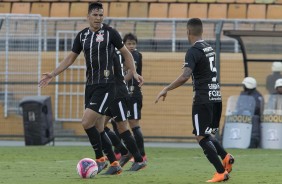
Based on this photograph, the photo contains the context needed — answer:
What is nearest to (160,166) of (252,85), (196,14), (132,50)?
(132,50)

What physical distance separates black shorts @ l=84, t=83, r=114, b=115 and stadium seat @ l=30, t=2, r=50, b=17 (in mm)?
14205

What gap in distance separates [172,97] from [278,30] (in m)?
2.99

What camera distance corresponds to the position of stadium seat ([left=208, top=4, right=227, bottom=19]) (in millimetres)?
26859

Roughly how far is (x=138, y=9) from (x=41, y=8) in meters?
2.69

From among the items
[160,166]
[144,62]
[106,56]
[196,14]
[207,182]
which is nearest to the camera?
[207,182]

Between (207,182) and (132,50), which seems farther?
(132,50)

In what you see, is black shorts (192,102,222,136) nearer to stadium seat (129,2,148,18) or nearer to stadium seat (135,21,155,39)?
stadium seat (135,21,155,39)

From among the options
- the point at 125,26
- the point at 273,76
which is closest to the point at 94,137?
the point at 273,76

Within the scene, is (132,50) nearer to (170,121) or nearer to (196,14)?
(170,121)

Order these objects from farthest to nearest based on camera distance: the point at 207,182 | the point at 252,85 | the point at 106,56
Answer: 1. the point at 252,85
2. the point at 106,56
3. the point at 207,182

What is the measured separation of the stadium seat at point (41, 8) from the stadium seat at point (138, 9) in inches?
90.1

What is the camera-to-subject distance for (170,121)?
24016 millimetres

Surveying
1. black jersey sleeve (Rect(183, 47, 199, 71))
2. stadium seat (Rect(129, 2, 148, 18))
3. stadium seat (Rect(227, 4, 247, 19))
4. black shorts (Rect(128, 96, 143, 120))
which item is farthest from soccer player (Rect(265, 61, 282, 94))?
black jersey sleeve (Rect(183, 47, 199, 71))

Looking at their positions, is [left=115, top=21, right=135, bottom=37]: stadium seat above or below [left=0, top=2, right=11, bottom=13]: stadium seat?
below
